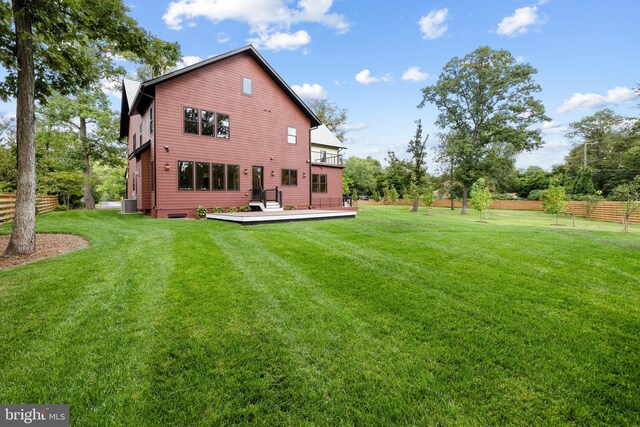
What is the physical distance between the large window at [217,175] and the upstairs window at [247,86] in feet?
14.2

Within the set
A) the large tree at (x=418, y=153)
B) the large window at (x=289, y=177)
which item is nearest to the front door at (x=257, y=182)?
the large window at (x=289, y=177)

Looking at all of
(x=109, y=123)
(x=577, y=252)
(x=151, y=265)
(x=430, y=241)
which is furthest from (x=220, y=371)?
(x=109, y=123)

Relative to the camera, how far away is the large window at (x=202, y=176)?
1362 cm

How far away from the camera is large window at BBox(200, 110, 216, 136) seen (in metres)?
13.8

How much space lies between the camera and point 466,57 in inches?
989

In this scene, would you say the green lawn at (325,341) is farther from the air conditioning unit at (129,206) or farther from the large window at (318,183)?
the large window at (318,183)

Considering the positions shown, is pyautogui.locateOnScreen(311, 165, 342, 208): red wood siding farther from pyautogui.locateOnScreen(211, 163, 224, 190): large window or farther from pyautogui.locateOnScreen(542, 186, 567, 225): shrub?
pyautogui.locateOnScreen(542, 186, 567, 225): shrub

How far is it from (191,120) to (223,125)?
5.00ft

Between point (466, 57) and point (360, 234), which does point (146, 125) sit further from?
point (466, 57)

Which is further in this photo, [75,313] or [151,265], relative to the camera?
[151,265]

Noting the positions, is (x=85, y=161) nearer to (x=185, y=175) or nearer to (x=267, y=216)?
(x=185, y=175)

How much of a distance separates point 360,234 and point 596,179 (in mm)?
38582

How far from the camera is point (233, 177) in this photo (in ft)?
48.4

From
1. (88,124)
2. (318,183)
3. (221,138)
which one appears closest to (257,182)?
(221,138)
